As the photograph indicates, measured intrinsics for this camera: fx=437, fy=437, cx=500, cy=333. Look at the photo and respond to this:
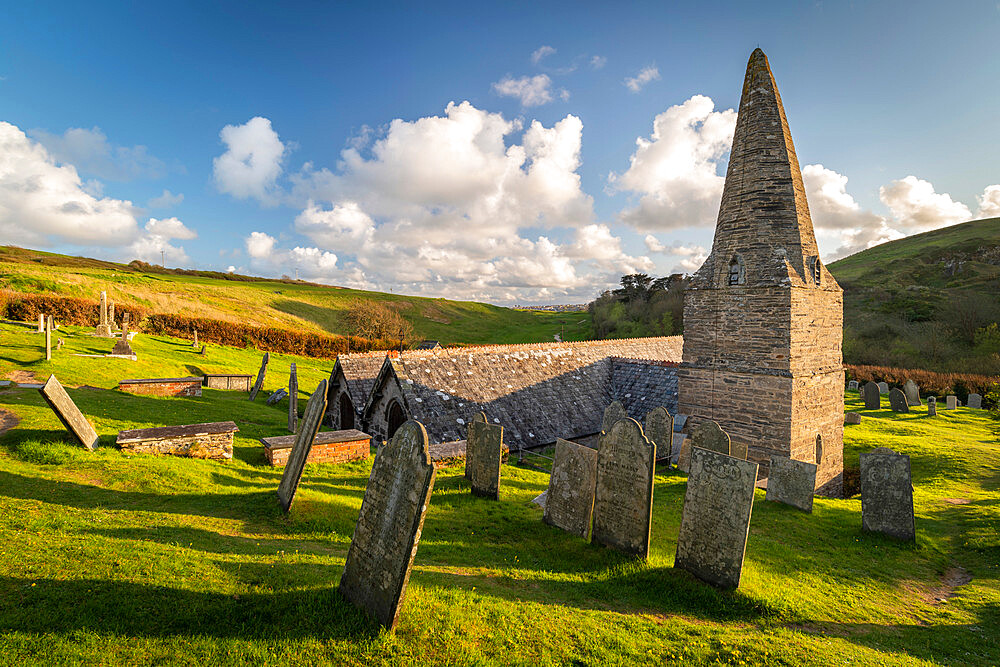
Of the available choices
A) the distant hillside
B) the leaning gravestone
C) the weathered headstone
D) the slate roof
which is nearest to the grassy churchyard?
the leaning gravestone

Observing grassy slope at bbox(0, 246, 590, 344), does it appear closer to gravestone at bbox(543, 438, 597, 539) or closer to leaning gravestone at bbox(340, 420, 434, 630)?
gravestone at bbox(543, 438, 597, 539)

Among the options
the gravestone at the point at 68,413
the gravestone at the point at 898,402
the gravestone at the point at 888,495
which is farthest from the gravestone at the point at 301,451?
the gravestone at the point at 898,402

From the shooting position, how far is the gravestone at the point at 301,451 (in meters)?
7.14

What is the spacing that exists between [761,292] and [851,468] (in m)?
8.94

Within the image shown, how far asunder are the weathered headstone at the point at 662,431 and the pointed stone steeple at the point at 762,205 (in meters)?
4.82

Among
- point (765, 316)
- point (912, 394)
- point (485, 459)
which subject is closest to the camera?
point (485, 459)

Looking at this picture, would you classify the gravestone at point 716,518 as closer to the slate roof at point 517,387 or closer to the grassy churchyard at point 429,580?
the grassy churchyard at point 429,580

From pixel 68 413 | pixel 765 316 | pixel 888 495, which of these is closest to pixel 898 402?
pixel 765 316

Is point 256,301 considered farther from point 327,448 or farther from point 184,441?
point 184,441

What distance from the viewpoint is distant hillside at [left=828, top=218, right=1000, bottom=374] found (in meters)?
39.7

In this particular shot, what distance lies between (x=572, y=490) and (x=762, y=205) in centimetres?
1214

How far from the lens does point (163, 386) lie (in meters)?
17.8

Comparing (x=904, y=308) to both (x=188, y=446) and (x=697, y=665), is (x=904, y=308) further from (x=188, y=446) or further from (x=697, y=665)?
(x=188, y=446)

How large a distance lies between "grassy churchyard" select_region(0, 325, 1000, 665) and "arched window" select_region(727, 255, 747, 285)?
6.94m
